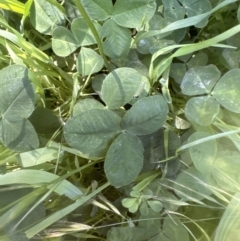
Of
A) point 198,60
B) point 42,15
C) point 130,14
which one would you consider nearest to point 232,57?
point 198,60

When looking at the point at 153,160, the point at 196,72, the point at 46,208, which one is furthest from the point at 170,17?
the point at 46,208

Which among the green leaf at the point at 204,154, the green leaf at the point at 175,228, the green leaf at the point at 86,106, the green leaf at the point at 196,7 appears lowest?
the green leaf at the point at 175,228

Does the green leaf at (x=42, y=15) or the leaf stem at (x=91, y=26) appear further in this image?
the green leaf at (x=42, y=15)

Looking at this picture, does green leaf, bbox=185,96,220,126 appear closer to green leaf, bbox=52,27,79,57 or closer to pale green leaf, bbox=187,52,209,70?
pale green leaf, bbox=187,52,209,70

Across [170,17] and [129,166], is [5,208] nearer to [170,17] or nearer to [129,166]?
[129,166]

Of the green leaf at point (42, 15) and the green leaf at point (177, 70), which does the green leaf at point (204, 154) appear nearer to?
the green leaf at point (177, 70)

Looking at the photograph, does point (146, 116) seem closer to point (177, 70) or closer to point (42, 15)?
point (177, 70)

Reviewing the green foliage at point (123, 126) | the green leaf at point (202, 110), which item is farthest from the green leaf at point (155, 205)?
the green leaf at point (202, 110)
